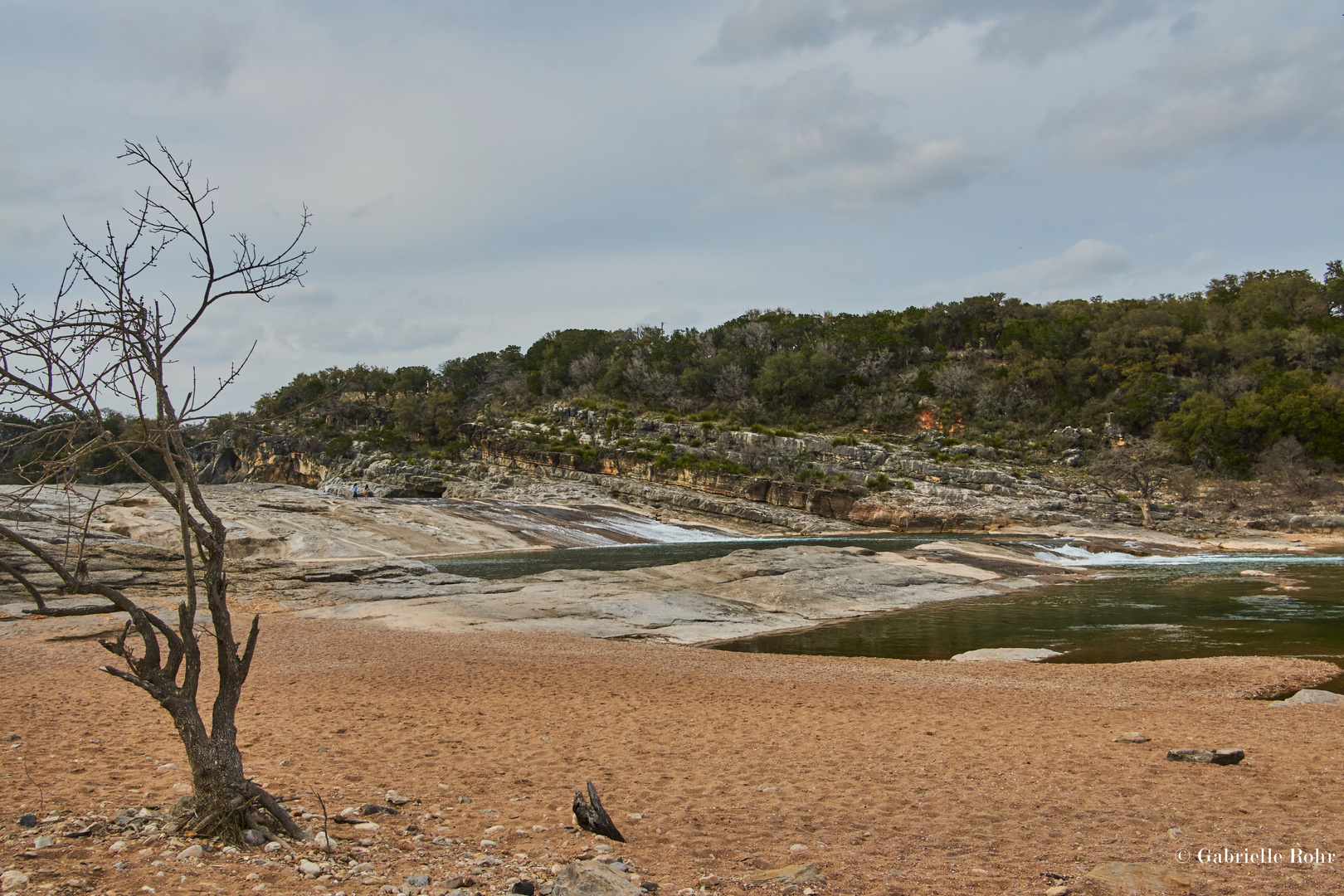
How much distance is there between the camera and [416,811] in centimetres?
779

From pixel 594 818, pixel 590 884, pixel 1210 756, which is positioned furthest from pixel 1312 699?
pixel 590 884

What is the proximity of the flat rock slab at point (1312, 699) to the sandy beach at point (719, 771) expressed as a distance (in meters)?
0.48

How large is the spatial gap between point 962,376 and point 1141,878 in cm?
9007

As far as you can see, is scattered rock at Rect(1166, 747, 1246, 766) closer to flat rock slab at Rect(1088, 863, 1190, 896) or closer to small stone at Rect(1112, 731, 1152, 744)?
small stone at Rect(1112, 731, 1152, 744)

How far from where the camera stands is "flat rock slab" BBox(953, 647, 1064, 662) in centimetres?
1884

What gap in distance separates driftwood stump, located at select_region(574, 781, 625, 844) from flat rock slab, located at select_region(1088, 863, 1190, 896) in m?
4.01

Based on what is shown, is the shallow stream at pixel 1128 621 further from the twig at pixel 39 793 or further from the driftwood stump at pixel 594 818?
the twig at pixel 39 793

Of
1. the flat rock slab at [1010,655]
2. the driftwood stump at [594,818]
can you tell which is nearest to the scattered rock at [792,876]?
the driftwood stump at [594,818]

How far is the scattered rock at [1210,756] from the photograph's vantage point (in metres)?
9.48

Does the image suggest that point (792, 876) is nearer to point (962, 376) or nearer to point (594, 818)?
point (594, 818)

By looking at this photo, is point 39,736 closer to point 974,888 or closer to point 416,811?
point 416,811

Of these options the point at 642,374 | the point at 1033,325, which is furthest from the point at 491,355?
the point at 1033,325

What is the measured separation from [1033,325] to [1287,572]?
233 ft

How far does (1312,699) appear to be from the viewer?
13.4 m
